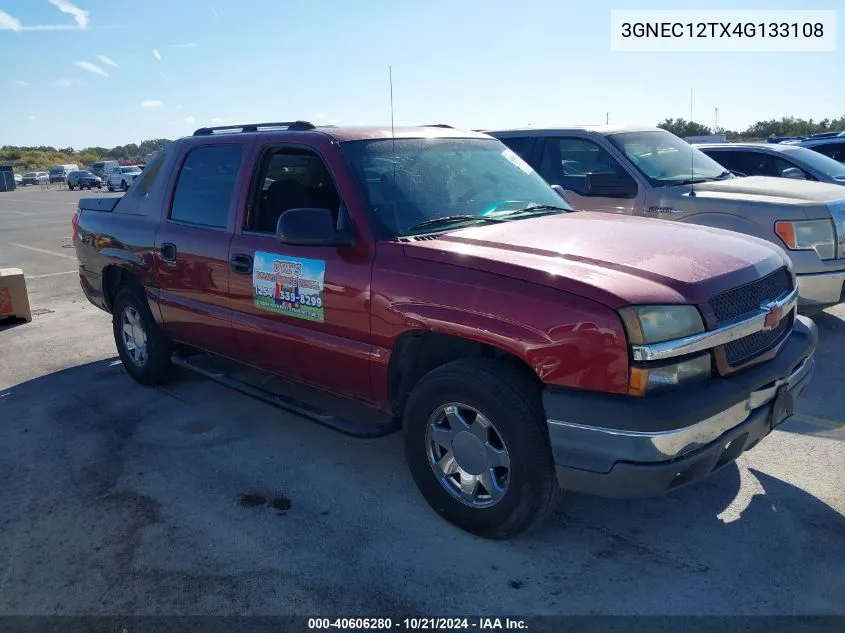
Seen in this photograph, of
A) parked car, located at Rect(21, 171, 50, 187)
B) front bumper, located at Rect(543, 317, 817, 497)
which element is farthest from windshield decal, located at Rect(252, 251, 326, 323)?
parked car, located at Rect(21, 171, 50, 187)

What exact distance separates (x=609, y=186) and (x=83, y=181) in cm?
4630

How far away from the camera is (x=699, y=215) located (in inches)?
254

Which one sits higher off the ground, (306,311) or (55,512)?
(306,311)

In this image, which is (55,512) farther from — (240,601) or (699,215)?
(699,215)

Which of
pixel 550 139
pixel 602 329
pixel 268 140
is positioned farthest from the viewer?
pixel 550 139

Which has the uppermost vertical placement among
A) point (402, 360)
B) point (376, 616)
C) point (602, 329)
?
point (602, 329)

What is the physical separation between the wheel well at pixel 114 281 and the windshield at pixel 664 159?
4.54 metres

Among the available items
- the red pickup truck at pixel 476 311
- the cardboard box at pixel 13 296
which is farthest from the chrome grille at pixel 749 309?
the cardboard box at pixel 13 296

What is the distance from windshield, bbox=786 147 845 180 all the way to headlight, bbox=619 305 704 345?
22.7 feet

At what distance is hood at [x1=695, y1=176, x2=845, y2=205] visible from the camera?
632 cm

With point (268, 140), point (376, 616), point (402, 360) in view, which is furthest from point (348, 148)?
point (376, 616)

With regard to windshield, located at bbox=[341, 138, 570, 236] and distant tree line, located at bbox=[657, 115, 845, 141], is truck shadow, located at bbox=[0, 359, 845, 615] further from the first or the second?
distant tree line, located at bbox=[657, 115, 845, 141]

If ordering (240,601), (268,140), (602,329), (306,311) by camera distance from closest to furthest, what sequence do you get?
(602,329) → (240,601) → (306,311) → (268,140)

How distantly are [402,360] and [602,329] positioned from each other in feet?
3.82
